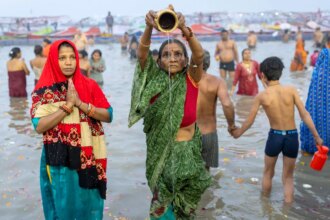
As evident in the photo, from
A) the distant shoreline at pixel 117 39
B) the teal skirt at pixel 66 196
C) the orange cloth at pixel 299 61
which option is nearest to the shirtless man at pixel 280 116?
the teal skirt at pixel 66 196

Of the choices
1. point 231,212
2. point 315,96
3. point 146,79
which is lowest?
point 231,212

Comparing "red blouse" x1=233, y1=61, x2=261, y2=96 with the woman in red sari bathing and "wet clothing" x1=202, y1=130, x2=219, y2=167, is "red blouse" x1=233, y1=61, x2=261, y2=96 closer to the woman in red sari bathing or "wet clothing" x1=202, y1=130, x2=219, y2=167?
the woman in red sari bathing

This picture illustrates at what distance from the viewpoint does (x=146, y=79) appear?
328cm

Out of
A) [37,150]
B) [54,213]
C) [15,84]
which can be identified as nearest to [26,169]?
[37,150]

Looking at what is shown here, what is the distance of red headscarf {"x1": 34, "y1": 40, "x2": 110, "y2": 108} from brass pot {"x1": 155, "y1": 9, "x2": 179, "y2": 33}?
0.72m

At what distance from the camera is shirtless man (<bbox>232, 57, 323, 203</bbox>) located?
14.5ft

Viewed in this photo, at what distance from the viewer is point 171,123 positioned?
10.8 feet

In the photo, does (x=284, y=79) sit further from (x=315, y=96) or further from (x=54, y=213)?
(x=54, y=213)

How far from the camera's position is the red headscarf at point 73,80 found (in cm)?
312

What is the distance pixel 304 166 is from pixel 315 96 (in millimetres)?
948

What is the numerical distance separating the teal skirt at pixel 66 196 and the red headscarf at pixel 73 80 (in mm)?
518

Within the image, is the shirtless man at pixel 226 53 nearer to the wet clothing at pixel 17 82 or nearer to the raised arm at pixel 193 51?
the wet clothing at pixel 17 82

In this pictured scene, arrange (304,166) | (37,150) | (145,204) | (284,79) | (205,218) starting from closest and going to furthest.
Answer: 1. (205,218)
2. (145,204)
3. (304,166)
4. (37,150)
5. (284,79)

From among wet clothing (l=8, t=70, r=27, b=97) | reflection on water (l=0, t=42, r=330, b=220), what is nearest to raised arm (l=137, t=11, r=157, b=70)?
reflection on water (l=0, t=42, r=330, b=220)
